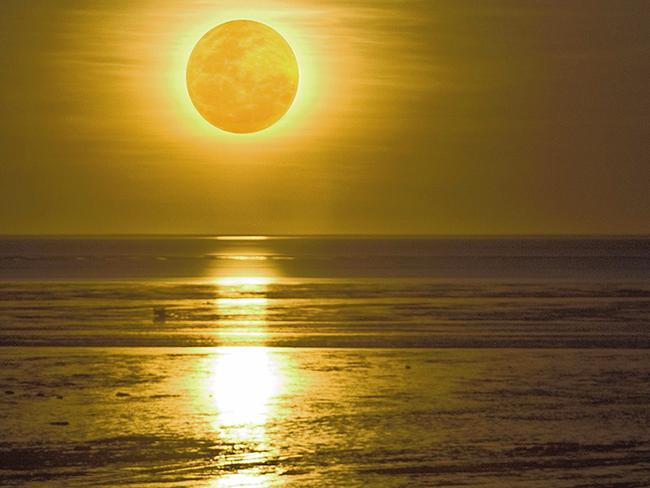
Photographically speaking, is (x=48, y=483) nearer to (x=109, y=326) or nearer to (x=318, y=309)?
(x=109, y=326)

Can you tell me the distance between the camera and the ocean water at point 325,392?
7.36 m

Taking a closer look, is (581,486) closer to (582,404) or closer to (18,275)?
(582,404)

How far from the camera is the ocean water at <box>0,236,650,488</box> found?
736cm

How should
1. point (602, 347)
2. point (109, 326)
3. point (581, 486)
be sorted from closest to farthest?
point (581, 486) → point (602, 347) → point (109, 326)

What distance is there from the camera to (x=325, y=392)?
10117mm

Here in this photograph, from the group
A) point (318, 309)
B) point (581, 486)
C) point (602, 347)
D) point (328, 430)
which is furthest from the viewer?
point (318, 309)

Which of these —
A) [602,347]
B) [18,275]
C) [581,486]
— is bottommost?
[581,486]

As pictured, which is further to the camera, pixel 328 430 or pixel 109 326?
pixel 109 326

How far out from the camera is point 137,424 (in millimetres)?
8703

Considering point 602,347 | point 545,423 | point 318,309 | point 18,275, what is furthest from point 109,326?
point 18,275

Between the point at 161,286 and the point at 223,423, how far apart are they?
1641cm

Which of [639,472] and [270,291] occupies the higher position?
[270,291]

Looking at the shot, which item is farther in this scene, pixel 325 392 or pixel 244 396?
pixel 325 392

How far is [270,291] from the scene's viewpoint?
23812 millimetres
